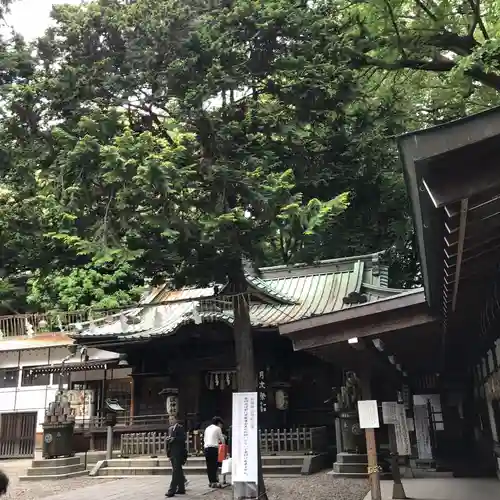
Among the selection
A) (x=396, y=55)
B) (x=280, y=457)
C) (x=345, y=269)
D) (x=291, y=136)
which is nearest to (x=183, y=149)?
(x=291, y=136)

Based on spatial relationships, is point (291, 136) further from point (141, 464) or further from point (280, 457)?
point (141, 464)

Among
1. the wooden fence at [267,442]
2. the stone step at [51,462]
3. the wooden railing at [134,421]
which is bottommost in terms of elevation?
the stone step at [51,462]

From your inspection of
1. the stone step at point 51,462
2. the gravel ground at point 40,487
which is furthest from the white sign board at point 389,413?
the stone step at point 51,462

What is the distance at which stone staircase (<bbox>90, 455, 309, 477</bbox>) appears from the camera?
14.0 metres

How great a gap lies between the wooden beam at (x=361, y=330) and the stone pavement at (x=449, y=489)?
3722 mm

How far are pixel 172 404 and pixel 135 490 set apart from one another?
5056 mm

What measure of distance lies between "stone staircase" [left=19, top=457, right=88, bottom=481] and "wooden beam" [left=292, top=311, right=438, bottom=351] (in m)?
10.9

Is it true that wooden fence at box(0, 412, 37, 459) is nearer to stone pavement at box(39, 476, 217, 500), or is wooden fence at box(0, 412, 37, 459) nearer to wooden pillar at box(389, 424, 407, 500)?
stone pavement at box(39, 476, 217, 500)

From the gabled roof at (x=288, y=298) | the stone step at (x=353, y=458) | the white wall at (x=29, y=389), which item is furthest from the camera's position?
the white wall at (x=29, y=389)

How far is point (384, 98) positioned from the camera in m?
11.5

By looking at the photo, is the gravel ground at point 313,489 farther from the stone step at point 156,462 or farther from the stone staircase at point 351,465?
the stone step at point 156,462

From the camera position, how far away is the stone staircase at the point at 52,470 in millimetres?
14852

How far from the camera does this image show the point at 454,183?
9.76ft

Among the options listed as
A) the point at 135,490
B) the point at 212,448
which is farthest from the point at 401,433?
the point at 135,490
